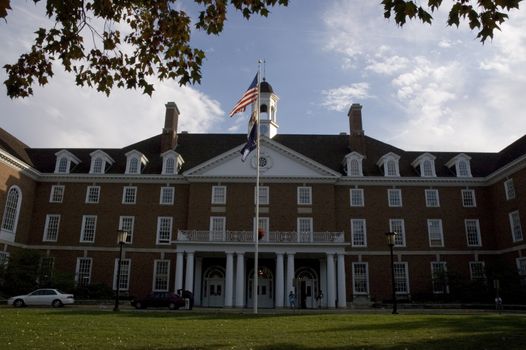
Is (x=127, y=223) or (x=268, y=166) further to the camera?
(x=127, y=223)

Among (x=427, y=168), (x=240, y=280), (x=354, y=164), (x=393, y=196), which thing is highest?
(x=354, y=164)

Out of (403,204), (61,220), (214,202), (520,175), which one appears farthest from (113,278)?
(520,175)

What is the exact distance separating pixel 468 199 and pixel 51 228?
34574mm

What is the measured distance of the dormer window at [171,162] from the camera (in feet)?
131

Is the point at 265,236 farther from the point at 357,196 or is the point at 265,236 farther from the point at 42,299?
the point at 42,299

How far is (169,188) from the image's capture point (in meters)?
39.7

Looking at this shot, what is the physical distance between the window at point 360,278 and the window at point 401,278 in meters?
2.33

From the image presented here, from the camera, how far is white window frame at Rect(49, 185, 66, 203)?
130 ft

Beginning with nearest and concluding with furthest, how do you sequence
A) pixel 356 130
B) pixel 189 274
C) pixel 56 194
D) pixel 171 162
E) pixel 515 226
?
1. pixel 189 274
2. pixel 515 226
3. pixel 56 194
4. pixel 171 162
5. pixel 356 130

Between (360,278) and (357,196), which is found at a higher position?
(357,196)

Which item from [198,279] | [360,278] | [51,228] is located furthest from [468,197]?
[51,228]

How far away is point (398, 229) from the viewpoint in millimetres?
38500

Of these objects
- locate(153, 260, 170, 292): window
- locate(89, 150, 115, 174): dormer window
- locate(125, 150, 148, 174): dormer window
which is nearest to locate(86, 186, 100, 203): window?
locate(89, 150, 115, 174): dormer window

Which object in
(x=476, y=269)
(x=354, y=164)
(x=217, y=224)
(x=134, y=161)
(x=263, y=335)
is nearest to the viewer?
(x=263, y=335)
